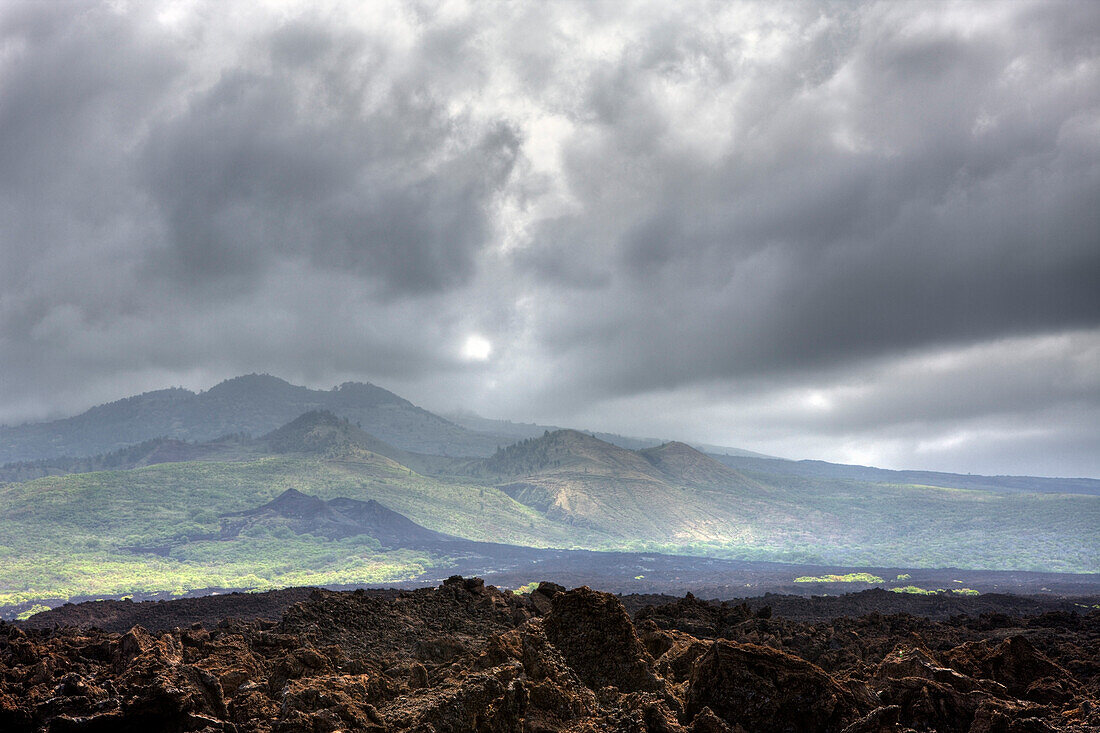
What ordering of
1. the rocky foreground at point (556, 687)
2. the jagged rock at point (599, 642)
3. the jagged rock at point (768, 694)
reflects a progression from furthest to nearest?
the jagged rock at point (599, 642)
the jagged rock at point (768, 694)
the rocky foreground at point (556, 687)

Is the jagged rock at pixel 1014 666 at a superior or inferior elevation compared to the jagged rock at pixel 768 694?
inferior

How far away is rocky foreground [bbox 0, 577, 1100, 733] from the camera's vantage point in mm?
8836

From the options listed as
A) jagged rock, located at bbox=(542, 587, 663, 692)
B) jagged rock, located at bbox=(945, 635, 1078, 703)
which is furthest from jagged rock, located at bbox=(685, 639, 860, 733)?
jagged rock, located at bbox=(945, 635, 1078, 703)

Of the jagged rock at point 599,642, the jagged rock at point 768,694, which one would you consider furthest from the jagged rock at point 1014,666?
the jagged rock at point 599,642

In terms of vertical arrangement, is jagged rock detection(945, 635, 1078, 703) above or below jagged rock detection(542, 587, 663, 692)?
below

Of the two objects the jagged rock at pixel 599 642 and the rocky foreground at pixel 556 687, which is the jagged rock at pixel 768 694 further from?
the jagged rock at pixel 599 642

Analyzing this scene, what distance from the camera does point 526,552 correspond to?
194750mm

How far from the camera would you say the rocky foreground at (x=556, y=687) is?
8.84 meters

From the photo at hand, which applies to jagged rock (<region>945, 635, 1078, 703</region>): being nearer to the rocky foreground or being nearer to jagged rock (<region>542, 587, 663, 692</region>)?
the rocky foreground

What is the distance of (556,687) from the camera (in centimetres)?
973

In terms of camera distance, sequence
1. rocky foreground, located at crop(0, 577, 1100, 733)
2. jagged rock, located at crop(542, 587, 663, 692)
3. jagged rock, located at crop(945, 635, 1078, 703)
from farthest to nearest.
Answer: jagged rock, located at crop(945, 635, 1078, 703)
jagged rock, located at crop(542, 587, 663, 692)
rocky foreground, located at crop(0, 577, 1100, 733)

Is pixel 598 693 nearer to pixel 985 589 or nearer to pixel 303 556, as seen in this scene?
pixel 985 589

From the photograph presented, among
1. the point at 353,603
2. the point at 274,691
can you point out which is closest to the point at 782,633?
the point at 353,603

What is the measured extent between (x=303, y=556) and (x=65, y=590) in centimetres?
5678
